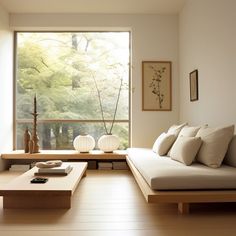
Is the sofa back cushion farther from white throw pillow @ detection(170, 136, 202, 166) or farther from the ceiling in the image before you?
the ceiling

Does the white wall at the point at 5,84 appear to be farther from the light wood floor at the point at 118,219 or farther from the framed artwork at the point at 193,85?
the framed artwork at the point at 193,85

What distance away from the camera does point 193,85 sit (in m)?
4.82

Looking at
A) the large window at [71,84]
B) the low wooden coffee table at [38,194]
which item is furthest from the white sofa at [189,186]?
the large window at [71,84]

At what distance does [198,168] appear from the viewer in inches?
115

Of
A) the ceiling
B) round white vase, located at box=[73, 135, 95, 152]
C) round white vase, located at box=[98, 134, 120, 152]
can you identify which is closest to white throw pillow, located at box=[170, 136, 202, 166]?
round white vase, located at box=[98, 134, 120, 152]

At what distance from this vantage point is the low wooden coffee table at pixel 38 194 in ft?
9.00

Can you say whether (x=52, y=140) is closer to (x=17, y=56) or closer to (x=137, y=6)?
(x=17, y=56)

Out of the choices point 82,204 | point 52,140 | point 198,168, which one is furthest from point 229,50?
point 52,140

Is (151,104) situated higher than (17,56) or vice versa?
(17,56)

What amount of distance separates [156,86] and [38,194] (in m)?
3.64

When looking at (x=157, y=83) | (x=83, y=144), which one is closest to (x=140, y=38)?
(x=157, y=83)

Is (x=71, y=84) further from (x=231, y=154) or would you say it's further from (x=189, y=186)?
(x=189, y=186)

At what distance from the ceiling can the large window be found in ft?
1.73

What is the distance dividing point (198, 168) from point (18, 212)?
5.54 ft
